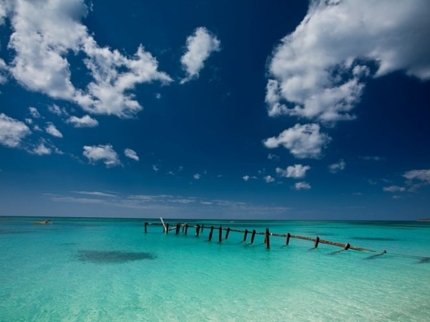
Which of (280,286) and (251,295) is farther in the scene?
(280,286)

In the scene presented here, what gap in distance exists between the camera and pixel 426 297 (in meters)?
10.3

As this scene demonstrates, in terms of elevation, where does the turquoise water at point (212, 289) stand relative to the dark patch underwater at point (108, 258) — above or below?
below

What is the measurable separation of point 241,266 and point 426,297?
8.98 meters

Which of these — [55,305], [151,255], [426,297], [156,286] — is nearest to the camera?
[55,305]

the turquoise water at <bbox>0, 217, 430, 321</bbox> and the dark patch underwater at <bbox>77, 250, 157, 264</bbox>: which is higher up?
the dark patch underwater at <bbox>77, 250, 157, 264</bbox>

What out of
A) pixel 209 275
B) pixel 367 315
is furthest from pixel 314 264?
pixel 367 315

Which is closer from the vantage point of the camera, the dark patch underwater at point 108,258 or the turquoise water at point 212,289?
the turquoise water at point 212,289

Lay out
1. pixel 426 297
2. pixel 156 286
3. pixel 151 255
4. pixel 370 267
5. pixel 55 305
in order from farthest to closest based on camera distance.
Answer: pixel 151 255 < pixel 370 267 < pixel 156 286 < pixel 426 297 < pixel 55 305

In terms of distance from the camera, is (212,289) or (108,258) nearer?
(212,289)

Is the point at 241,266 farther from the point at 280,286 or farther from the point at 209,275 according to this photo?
the point at 280,286

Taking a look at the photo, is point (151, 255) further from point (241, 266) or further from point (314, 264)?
point (314, 264)

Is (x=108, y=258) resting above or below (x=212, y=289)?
above

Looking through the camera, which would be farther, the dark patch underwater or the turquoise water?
the dark patch underwater

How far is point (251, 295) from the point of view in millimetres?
10539
